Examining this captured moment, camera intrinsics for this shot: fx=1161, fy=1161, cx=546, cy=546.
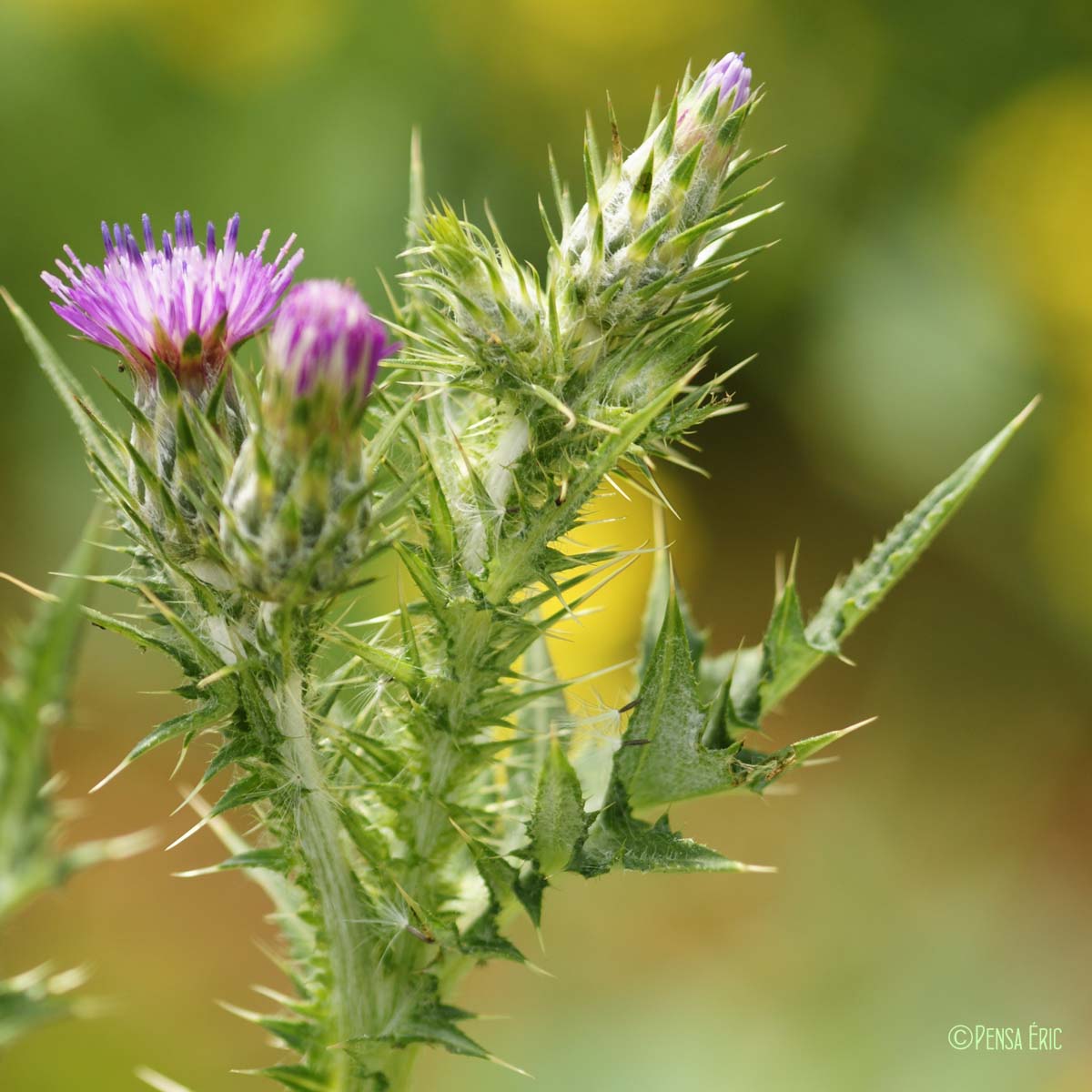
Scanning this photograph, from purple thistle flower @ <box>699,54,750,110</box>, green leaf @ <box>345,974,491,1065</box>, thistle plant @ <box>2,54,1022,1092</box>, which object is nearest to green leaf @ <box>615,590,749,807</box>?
thistle plant @ <box>2,54,1022,1092</box>

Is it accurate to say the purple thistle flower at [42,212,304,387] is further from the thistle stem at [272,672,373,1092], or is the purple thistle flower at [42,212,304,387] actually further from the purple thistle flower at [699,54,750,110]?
the purple thistle flower at [699,54,750,110]

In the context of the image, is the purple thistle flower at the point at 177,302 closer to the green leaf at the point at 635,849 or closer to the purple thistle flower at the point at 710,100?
the purple thistle flower at the point at 710,100

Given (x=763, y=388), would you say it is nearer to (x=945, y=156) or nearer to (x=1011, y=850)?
(x=945, y=156)

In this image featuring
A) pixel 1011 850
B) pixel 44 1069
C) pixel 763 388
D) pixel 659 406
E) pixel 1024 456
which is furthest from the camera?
pixel 763 388

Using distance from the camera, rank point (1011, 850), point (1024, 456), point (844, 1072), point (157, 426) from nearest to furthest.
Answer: point (157, 426), point (844, 1072), point (1011, 850), point (1024, 456)

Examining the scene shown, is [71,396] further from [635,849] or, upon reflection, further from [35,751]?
[635,849]

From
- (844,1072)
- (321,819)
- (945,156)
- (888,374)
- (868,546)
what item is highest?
(945,156)

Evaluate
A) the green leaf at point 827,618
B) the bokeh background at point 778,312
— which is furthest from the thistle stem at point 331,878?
the bokeh background at point 778,312

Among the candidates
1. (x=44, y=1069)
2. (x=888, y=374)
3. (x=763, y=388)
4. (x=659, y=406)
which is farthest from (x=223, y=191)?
(x=659, y=406)
